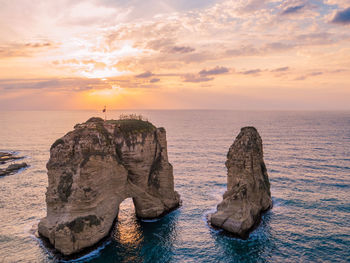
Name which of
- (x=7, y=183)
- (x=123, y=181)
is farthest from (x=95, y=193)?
(x=7, y=183)

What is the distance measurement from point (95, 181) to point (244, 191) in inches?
813

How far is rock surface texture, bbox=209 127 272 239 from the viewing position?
34.8m

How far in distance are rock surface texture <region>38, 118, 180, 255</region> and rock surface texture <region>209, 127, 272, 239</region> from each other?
10256 millimetres

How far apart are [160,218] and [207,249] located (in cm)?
1056

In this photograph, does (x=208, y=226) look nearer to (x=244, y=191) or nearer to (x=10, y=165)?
(x=244, y=191)

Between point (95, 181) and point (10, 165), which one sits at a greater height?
point (95, 181)

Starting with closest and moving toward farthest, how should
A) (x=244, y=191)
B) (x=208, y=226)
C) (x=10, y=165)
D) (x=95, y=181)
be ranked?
(x=95, y=181), (x=208, y=226), (x=244, y=191), (x=10, y=165)

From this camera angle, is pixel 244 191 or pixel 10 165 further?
pixel 10 165

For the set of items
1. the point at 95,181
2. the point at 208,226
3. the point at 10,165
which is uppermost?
the point at 95,181

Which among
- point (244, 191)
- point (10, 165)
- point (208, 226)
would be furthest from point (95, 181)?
point (10, 165)

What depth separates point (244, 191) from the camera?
36750mm

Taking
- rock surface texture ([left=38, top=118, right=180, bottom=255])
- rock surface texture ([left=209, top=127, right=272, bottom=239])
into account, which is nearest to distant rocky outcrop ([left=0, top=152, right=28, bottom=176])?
rock surface texture ([left=38, top=118, right=180, bottom=255])

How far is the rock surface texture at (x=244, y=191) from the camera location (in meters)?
34.8

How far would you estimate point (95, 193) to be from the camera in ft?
104
